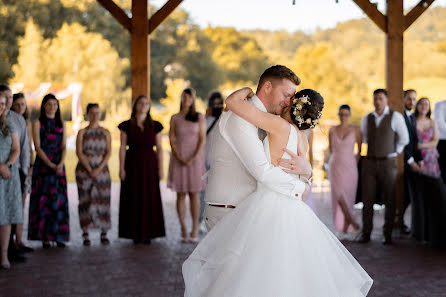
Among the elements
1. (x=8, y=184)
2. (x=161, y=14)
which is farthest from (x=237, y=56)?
(x=8, y=184)

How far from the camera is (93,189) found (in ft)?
22.0

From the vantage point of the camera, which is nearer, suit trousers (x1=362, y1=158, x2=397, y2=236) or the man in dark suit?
suit trousers (x1=362, y1=158, x2=397, y2=236)

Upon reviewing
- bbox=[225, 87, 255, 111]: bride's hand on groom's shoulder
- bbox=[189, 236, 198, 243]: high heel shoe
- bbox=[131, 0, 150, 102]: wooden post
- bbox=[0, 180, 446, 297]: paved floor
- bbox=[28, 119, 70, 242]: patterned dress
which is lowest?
bbox=[0, 180, 446, 297]: paved floor

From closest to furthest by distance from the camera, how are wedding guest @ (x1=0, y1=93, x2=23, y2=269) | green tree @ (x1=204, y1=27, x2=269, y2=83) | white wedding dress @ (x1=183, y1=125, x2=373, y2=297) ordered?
white wedding dress @ (x1=183, y1=125, x2=373, y2=297) < wedding guest @ (x1=0, y1=93, x2=23, y2=269) < green tree @ (x1=204, y1=27, x2=269, y2=83)

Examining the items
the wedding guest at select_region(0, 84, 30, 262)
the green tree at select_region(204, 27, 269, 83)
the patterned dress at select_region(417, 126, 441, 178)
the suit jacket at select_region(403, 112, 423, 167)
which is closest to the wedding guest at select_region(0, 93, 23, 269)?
the wedding guest at select_region(0, 84, 30, 262)

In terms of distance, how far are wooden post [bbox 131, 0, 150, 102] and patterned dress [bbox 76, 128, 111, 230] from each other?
84 centimetres

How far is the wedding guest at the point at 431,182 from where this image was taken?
20.5 feet

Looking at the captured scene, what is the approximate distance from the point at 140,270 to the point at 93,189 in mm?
1680

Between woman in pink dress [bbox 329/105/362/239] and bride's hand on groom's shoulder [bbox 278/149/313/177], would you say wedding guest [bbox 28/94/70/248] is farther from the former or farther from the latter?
bride's hand on groom's shoulder [bbox 278/149/313/177]

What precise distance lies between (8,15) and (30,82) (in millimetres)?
2860

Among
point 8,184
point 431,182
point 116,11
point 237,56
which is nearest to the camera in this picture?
point 8,184

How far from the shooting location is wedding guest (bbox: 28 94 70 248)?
21.1 ft

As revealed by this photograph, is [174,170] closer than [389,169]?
No

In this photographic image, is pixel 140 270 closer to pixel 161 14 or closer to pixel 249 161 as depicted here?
pixel 249 161
